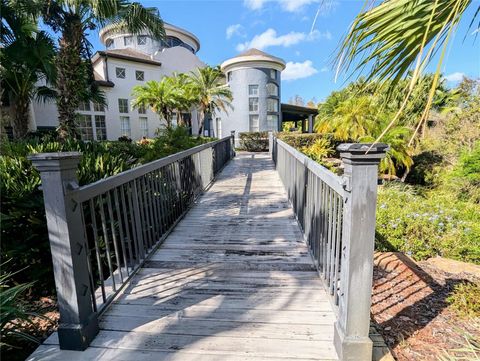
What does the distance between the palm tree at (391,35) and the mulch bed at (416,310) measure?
1.43 meters

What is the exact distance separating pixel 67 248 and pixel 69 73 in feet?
24.8

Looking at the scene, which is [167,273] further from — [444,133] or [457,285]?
[444,133]

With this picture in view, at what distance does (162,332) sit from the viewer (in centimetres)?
197

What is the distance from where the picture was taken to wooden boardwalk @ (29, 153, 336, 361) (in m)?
1.81

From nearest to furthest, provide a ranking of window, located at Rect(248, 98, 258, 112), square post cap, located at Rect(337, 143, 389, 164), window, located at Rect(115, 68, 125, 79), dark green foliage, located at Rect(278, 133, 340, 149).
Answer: square post cap, located at Rect(337, 143, 389, 164), dark green foliage, located at Rect(278, 133, 340, 149), window, located at Rect(115, 68, 125, 79), window, located at Rect(248, 98, 258, 112)

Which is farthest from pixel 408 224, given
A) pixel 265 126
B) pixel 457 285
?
pixel 265 126

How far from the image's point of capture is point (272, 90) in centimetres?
2278

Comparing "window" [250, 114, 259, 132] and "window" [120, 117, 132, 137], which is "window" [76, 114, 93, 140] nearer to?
"window" [120, 117, 132, 137]

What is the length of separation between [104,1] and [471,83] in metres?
17.7

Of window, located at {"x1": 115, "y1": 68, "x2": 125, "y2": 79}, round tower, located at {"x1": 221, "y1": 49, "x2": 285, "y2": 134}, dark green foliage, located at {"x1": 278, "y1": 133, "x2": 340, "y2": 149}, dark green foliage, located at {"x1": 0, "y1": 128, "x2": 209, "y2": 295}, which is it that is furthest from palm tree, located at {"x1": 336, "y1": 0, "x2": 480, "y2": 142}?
window, located at {"x1": 115, "y1": 68, "x2": 125, "y2": 79}

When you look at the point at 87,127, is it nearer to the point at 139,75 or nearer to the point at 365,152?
the point at 139,75

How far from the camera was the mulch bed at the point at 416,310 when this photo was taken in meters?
1.92

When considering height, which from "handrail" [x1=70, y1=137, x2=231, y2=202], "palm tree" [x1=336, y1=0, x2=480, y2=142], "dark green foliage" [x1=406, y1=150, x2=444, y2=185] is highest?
"palm tree" [x1=336, y1=0, x2=480, y2=142]

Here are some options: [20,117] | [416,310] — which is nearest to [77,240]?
[416,310]
